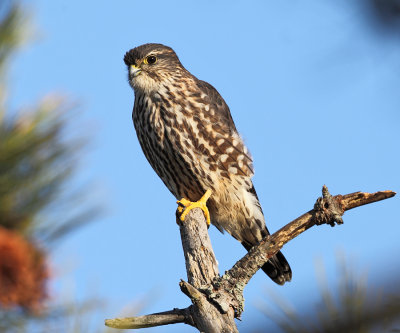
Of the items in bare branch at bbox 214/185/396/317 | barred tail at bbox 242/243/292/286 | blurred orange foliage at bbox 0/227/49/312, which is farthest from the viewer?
barred tail at bbox 242/243/292/286

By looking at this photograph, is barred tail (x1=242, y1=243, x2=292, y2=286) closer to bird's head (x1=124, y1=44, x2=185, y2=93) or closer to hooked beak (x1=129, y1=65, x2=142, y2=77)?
bird's head (x1=124, y1=44, x2=185, y2=93)

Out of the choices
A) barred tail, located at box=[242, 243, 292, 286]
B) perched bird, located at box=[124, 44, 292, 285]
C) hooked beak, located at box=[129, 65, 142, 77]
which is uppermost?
hooked beak, located at box=[129, 65, 142, 77]

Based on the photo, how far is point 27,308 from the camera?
1.04 m

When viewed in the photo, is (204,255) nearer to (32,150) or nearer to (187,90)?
(32,150)

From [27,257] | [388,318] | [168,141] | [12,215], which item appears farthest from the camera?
[168,141]

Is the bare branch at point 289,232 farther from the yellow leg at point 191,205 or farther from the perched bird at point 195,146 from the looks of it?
the perched bird at point 195,146

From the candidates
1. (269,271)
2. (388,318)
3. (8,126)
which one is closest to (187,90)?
(269,271)

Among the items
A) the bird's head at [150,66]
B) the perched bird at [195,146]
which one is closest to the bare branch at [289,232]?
the perched bird at [195,146]

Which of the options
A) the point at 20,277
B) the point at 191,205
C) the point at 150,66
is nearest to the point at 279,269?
the point at 191,205

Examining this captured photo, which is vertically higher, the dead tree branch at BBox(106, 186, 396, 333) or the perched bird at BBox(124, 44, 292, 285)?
the perched bird at BBox(124, 44, 292, 285)

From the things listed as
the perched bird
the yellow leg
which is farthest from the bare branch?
the perched bird

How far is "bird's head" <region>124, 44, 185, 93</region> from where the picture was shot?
162 inches

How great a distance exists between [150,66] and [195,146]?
923 millimetres

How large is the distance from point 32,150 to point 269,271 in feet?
9.88
